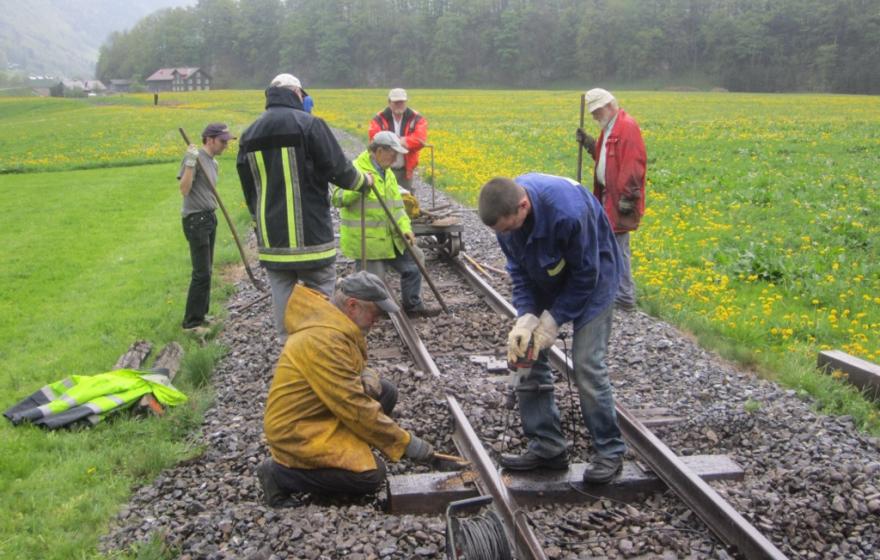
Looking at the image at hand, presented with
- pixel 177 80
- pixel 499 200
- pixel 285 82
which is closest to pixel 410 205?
pixel 285 82

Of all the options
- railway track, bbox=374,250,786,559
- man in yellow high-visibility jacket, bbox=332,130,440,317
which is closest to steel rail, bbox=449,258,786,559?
railway track, bbox=374,250,786,559

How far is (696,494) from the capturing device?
4.29m

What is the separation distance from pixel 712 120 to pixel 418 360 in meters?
34.3

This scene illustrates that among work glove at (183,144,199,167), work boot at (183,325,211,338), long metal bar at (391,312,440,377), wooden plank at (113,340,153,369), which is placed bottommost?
work boot at (183,325,211,338)

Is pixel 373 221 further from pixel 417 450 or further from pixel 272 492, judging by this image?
pixel 272 492

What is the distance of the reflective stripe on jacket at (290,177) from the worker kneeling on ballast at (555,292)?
68.0 inches

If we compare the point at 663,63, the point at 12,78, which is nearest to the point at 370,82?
the point at 663,63

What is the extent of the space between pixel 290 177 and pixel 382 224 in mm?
2308

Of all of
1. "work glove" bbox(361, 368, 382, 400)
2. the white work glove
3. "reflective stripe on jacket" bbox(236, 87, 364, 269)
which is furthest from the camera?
"reflective stripe on jacket" bbox(236, 87, 364, 269)

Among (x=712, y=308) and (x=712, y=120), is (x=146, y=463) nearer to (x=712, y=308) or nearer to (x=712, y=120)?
(x=712, y=308)

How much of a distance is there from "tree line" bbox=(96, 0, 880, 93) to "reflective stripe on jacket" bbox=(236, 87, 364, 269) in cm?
9393

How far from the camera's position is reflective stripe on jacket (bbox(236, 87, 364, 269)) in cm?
543

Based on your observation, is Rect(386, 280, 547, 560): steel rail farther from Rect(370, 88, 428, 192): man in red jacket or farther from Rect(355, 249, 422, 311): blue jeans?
Rect(370, 88, 428, 192): man in red jacket

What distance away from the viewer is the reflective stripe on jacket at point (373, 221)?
7.52 m
